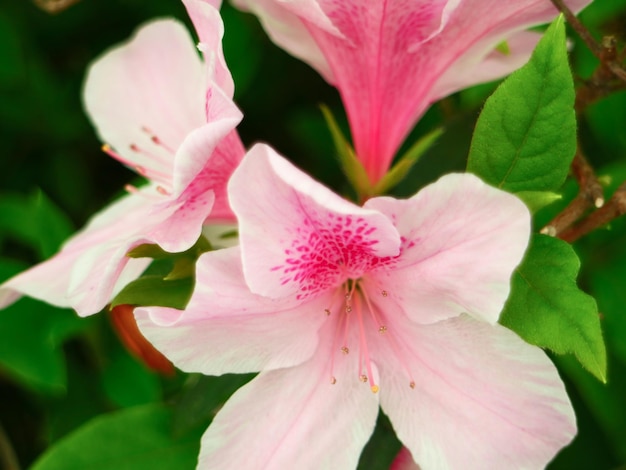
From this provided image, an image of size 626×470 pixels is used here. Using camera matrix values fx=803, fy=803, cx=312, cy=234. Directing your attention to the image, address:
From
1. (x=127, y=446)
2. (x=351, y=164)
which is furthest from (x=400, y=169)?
(x=127, y=446)

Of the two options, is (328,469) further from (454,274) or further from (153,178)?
(153,178)

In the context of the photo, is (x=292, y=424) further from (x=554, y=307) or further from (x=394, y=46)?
(x=394, y=46)

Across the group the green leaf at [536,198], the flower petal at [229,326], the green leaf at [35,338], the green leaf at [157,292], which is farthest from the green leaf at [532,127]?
the green leaf at [35,338]

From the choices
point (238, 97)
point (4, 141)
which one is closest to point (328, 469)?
point (238, 97)

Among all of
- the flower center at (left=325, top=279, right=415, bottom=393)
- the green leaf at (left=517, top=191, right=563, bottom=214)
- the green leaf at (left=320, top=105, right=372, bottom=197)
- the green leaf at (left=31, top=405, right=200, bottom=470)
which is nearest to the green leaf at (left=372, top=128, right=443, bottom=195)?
the green leaf at (left=320, top=105, right=372, bottom=197)

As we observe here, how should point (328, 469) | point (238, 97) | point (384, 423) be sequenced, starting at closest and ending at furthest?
point (328, 469)
point (384, 423)
point (238, 97)

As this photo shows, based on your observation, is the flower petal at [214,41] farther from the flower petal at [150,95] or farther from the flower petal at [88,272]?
the flower petal at [150,95]

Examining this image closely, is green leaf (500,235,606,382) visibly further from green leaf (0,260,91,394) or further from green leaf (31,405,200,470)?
green leaf (0,260,91,394)
